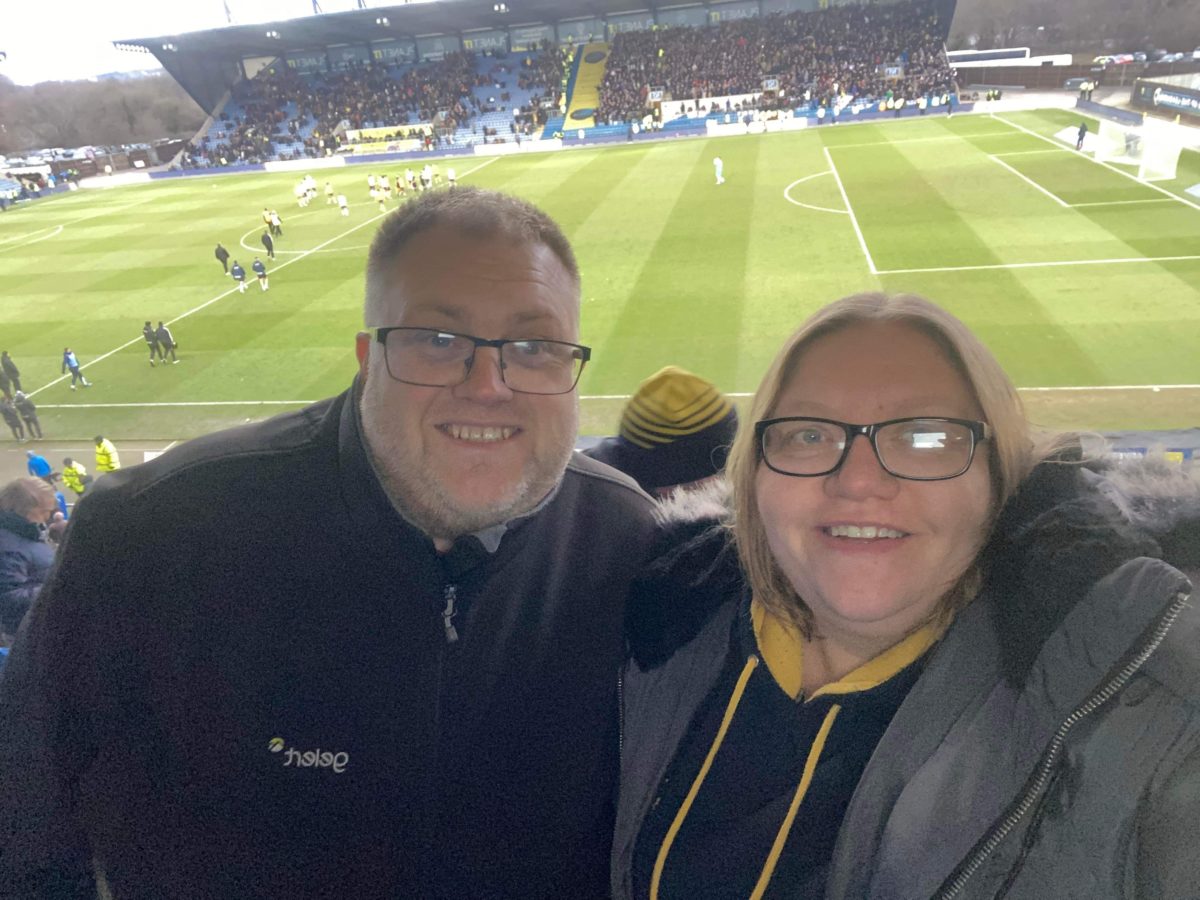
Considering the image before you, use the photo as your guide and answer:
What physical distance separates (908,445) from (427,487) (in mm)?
1144

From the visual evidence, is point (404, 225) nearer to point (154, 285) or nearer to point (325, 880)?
point (325, 880)

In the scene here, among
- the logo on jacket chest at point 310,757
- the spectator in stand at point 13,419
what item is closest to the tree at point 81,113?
the spectator in stand at point 13,419

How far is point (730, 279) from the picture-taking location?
13852mm

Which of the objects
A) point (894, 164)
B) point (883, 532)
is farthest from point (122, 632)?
point (894, 164)

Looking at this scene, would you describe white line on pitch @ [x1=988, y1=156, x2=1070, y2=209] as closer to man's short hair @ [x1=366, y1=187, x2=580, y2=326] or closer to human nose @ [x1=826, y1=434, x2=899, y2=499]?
man's short hair @ [x1=366, y1=187, x2=580, y2=326]

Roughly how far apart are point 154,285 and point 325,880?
19.6 meters

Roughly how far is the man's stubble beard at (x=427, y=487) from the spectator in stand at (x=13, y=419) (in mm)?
11335

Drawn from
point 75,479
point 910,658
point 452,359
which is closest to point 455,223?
point 452,359

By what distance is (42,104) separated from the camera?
47.4 ft

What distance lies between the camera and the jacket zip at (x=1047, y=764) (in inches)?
43.6

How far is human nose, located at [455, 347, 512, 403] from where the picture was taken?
187 centimetres

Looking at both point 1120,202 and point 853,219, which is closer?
point 1120,202

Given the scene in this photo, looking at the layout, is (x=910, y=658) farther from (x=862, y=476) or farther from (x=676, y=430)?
(x=676, y=430)

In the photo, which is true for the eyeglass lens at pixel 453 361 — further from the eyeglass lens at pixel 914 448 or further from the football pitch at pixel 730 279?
the football pitch at pixel 730 279
